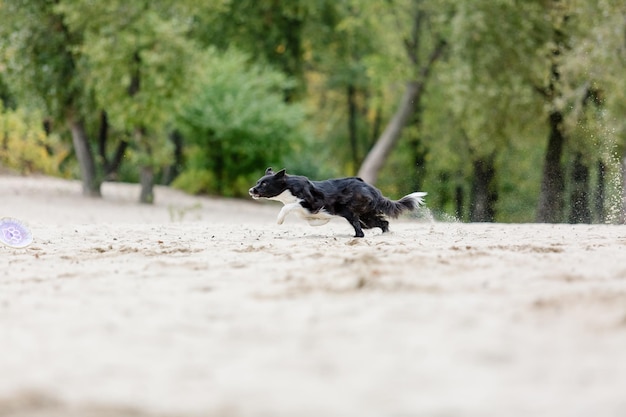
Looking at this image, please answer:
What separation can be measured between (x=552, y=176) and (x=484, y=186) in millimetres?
4978

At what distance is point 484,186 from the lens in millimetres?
27047

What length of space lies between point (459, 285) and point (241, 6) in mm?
26966

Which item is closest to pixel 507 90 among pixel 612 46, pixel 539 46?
pixel 539 46

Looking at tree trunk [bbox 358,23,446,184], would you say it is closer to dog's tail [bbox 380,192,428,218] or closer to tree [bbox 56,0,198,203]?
tree [bbox 56,0,198,203]

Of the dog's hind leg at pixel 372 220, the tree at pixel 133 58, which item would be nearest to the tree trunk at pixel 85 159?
the tree at pixel 133 58

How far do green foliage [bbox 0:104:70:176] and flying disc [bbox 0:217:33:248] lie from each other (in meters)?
15.9

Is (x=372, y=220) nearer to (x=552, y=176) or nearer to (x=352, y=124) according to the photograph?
(x=552, y=176)

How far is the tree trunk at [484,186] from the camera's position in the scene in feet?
85.0

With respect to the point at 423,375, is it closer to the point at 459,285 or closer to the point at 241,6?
the point at 459,285

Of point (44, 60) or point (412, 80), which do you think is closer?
point (44, 60)

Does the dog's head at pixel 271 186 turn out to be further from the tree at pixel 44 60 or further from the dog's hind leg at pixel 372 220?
the tree at pixel 44 60

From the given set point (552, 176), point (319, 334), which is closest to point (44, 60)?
point (552, 176)

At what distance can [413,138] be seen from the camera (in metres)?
32.9

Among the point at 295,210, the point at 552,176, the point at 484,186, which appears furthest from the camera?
the point at 484,186
